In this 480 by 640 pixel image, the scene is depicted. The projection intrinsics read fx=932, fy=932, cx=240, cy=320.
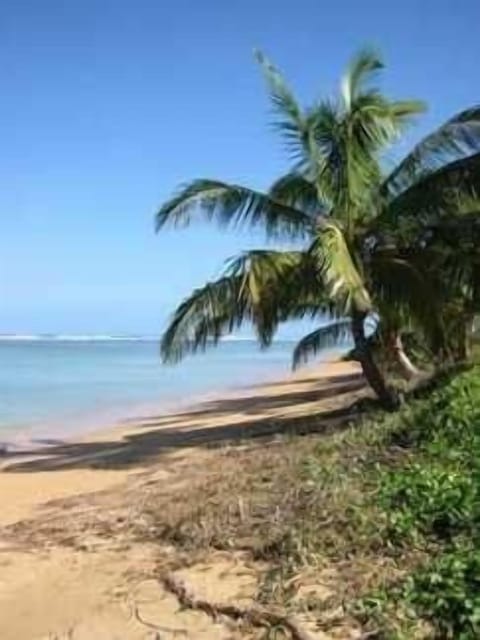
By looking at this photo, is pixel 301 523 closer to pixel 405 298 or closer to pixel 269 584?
pixel 269 584

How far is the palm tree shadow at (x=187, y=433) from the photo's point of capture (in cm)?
1298

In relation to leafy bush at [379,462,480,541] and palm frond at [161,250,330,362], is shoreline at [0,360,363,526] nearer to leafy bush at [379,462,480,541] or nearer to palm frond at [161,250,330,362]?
palm frond at [161,250,330,362]

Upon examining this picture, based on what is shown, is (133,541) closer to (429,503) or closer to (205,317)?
(429,503)

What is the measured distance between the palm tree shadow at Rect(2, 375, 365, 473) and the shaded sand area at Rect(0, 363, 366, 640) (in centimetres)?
8

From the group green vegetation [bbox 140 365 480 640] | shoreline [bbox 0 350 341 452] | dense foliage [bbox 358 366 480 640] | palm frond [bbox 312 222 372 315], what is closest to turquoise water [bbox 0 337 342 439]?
shoreline [bbox 0 350 341 452]

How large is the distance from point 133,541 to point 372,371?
7.15m

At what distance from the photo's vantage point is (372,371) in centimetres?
1340

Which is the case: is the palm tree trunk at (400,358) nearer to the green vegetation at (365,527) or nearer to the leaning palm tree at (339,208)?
the leaning palm tree at (339,208)

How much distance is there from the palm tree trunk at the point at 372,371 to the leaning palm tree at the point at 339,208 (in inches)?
1.7

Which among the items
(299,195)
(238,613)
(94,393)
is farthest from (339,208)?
(94,393)

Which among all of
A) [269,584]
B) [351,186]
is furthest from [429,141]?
[269,584]

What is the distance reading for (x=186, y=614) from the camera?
16.7 ft

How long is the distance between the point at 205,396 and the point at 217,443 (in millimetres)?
13320

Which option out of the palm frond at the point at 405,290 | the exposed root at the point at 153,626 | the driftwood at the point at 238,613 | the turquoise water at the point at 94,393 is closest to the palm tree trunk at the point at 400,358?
the palm frond at the point at 405,290
